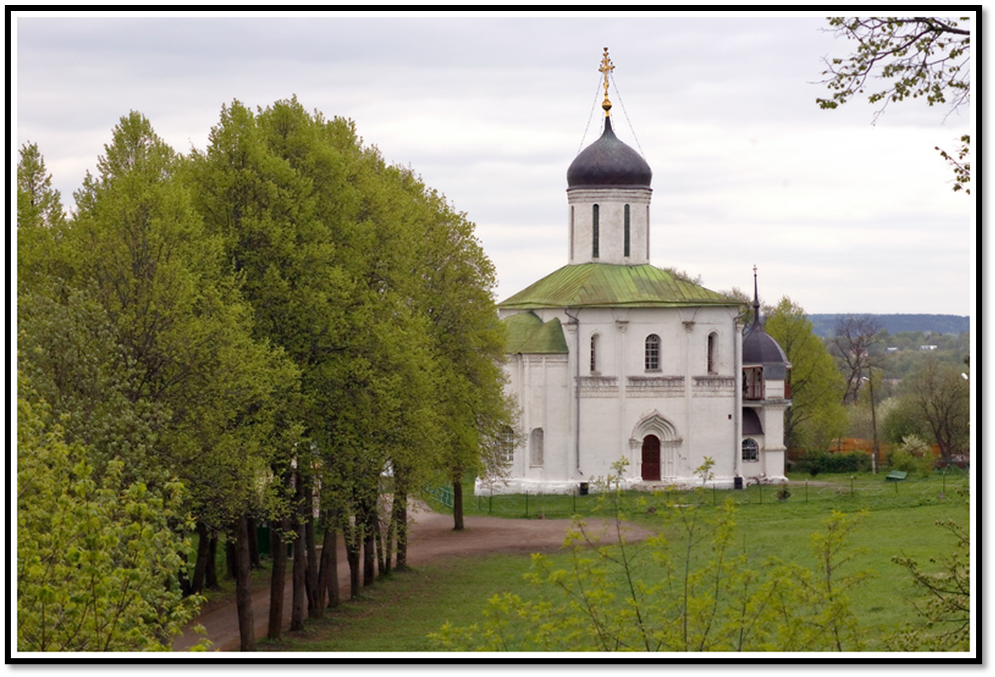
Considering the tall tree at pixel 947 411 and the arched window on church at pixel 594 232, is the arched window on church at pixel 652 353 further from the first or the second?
the tall tree at pixel 947 411

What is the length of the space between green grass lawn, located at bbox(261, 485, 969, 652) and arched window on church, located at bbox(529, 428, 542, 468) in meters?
7.18

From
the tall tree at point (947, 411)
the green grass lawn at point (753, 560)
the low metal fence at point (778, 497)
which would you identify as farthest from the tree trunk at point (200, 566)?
the tall tree at point (947, 411)

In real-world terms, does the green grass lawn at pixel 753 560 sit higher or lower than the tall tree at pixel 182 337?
lower

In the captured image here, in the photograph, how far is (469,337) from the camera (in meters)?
32.9

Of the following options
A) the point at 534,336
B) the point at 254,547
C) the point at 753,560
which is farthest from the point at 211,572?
the point at 534,336

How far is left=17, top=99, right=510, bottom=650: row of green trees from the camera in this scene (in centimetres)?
1852

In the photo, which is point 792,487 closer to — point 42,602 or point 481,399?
point 481,399

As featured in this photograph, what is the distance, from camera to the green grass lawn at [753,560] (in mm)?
24188

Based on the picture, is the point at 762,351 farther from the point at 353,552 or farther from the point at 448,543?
the point at 353,552

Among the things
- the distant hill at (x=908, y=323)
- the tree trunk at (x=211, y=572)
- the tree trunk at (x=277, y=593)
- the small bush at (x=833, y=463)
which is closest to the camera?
the tree trunk at (x=277, y=593)

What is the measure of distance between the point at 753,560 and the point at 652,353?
1203 inches

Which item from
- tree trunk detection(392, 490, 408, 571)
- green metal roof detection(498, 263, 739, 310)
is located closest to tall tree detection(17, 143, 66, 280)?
tree trunk detection(392, 490, 408, 571)

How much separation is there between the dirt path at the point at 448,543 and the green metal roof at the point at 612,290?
9.61 meters

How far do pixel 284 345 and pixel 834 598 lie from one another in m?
12.2
